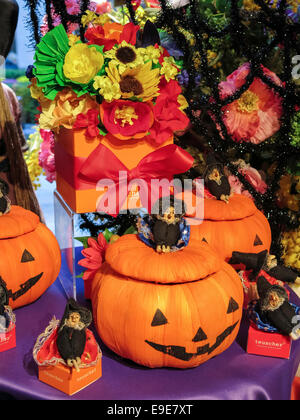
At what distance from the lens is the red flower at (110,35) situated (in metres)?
1.24

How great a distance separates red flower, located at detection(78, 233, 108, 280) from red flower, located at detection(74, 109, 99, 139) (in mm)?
299

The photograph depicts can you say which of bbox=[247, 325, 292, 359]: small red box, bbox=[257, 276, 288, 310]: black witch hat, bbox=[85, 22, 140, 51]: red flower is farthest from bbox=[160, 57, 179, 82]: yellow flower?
bbox=[247, 325, 292, 359]: small red box

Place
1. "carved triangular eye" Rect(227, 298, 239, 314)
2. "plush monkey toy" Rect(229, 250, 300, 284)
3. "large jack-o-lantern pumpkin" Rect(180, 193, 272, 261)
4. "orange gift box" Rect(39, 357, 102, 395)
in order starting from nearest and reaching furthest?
"orange gift box" Rect(39, 357, 102, 395), "carved triangular eye" Rect(227, 298, 239, 314), "plush monkey toy" Rect(229, 250, 300, 284), "large jack-o-lantern pumpkin" Rect(180, 193, 272, 261)

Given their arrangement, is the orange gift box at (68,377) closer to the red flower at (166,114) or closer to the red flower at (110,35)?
the red flower at (166,114)

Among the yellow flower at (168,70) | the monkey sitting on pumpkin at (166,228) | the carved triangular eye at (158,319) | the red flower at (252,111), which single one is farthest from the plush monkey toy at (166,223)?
the red flower at (252,111)

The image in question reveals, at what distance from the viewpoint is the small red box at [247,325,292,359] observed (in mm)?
1127

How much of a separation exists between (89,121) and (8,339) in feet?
2.00

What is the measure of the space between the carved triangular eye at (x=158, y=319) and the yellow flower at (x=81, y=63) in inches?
24.4

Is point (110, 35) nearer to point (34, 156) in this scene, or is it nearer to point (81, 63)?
point (81, 63)

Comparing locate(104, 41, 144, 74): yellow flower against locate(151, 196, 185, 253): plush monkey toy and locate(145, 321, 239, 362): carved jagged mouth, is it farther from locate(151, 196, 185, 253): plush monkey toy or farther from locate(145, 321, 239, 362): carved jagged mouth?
locate(145, 321, 239, 362): carved jagged mouth

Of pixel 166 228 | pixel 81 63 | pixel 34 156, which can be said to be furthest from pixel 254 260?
pixel 34 156

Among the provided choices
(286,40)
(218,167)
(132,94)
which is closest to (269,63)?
(286,40)

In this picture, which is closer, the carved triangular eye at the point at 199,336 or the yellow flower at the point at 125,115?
the carved triangular eye at the point at 199,336

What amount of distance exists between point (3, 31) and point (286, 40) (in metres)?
0.93
